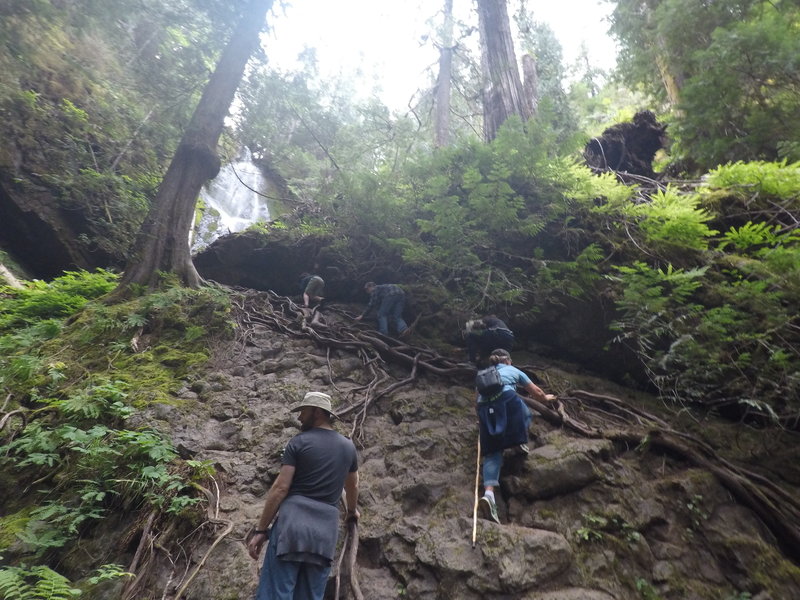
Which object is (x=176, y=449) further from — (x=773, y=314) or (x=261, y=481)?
(x=773, y=314)

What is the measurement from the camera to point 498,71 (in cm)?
1003

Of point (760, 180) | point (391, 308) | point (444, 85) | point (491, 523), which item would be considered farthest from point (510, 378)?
point (444, 85)

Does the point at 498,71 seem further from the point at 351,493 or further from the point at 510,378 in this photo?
the point at 351,493

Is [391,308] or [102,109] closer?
[391,308]

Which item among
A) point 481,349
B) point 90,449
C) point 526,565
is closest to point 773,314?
point 481,349

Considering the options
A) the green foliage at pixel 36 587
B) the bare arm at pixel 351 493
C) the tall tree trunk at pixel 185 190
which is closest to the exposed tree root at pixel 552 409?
the bare arm at pixel 351 493

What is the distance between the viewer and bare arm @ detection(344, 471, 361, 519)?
333 cm

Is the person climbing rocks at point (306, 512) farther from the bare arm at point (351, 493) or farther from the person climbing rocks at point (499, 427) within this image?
the person climbing rocks at point (499, 427)

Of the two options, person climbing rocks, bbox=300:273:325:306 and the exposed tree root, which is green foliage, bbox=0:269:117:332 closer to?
the exposed tree root

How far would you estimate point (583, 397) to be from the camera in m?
5.36

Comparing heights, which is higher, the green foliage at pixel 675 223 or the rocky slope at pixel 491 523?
the green foliage at pixel 675 223

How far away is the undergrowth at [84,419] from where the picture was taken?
3.18m

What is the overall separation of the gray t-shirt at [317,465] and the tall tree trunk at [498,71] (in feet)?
28.8

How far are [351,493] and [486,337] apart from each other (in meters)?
3.06
